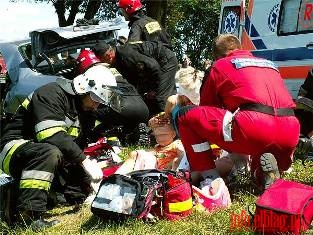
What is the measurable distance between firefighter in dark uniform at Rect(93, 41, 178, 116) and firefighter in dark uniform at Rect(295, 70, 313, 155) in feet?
6.76

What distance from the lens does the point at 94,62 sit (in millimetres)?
6469

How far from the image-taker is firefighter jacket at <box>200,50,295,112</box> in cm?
419

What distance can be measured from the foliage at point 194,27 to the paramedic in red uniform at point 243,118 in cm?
2092

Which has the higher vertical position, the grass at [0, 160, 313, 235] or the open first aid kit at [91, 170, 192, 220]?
the open first aid kit at [91, 170, 192, 220]

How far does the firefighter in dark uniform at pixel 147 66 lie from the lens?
6.88 meters

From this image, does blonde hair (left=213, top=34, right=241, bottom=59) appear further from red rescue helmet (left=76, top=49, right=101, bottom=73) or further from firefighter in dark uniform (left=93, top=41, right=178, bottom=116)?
firefighter in dark uniform (left=93, top=41, right=178, bottom=116)

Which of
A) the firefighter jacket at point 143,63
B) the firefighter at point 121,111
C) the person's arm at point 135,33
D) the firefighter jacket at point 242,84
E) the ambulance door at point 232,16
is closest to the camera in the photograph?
the firefighter jacket at point 242,84

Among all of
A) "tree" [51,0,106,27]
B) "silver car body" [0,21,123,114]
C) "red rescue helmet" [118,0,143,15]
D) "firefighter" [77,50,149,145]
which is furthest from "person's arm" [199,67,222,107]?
"tree" [51,0,106,27]

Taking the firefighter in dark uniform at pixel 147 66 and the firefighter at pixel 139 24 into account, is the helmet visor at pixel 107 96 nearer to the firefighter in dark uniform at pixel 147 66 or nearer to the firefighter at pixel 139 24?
the firefighter in dark uniform at pixel 147 66

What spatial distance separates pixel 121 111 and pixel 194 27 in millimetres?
21005

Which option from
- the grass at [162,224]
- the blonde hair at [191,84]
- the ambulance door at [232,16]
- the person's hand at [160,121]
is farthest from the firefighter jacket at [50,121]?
the ambulance door at [232,16]

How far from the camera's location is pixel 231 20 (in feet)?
29.8

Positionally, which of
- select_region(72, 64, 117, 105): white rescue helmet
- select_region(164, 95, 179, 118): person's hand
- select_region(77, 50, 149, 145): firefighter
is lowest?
select_region(77, 50, 149, 145): firefighter

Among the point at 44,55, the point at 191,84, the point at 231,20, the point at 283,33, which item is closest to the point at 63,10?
the point at 231,20
